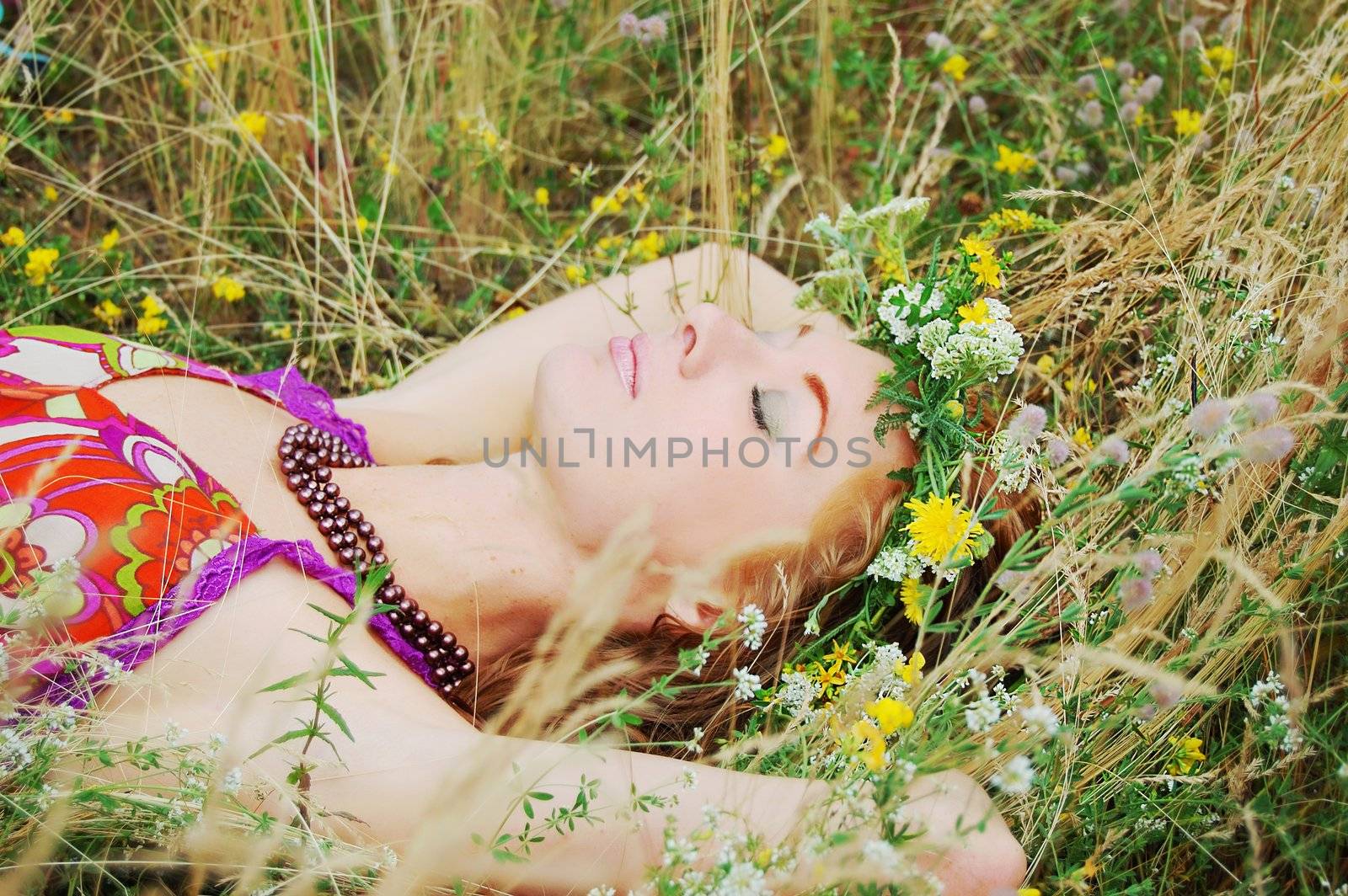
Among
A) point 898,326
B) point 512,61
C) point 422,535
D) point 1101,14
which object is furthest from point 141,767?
point 1101,14

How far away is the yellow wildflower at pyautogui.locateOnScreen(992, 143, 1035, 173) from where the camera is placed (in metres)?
2.91

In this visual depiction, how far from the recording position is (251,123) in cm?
301

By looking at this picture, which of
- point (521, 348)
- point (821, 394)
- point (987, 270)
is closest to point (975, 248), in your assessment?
point (987, 270)

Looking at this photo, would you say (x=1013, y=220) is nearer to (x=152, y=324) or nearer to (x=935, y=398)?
(x=935, y=398)

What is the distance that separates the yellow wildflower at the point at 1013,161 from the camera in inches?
114

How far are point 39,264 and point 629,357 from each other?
1.64 meters

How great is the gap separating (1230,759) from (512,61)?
2.76m

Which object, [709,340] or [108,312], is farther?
[108,312]

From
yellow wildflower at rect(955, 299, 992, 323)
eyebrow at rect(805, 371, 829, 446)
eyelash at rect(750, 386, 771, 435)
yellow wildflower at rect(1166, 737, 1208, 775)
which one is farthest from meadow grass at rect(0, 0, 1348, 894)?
eyelash at rect(750, 386, 771, 435)

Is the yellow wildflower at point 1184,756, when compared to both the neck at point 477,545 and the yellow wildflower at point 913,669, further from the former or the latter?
the neck at point 477,545

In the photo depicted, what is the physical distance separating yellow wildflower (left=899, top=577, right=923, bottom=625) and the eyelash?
39 centimetres

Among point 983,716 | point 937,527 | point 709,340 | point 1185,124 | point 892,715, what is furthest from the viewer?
point 1185,124

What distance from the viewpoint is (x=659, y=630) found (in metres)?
2.20

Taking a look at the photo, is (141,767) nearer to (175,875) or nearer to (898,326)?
(175,875)
